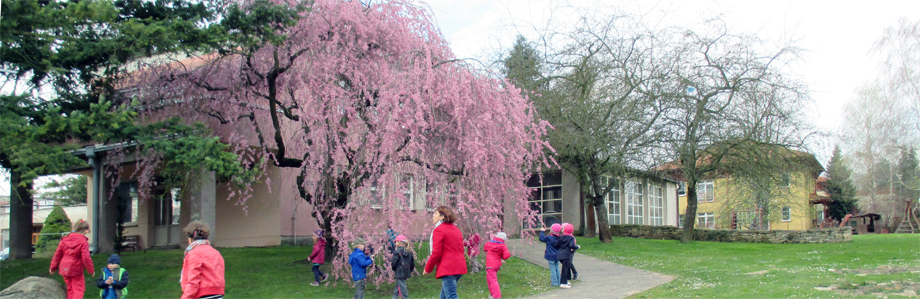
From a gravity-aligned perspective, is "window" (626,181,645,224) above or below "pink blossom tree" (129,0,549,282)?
below

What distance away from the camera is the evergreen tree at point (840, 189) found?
39469 millimetres

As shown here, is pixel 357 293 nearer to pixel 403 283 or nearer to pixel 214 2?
pixel 403 283

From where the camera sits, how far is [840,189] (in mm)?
49500

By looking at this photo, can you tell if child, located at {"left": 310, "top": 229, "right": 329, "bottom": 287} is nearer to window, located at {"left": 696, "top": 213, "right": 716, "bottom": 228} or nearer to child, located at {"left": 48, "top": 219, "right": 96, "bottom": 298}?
child, located at {"left": 48, "top": 219, "right": 96, "bottom": 298}

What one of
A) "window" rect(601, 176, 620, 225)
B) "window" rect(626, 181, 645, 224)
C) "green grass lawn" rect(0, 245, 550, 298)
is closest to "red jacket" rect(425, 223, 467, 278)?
"green grass lawn" rect(0, 245, 550, 298)

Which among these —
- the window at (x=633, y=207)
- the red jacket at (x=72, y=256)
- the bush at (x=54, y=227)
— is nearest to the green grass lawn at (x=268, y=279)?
the red jacket at (x=72, y=256)

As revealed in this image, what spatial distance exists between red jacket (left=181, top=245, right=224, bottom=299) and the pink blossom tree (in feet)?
15.1

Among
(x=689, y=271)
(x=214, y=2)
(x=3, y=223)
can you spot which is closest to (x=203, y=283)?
(x=214, y=2)

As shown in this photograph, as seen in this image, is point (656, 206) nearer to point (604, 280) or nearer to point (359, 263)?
point (604, 280)

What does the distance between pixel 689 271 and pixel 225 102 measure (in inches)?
420

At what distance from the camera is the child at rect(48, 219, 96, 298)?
988 cm

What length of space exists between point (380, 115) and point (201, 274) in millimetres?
5169

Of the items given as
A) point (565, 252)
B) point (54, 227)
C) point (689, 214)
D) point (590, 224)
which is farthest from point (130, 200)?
point (689, 214)

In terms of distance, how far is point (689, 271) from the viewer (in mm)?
14484
